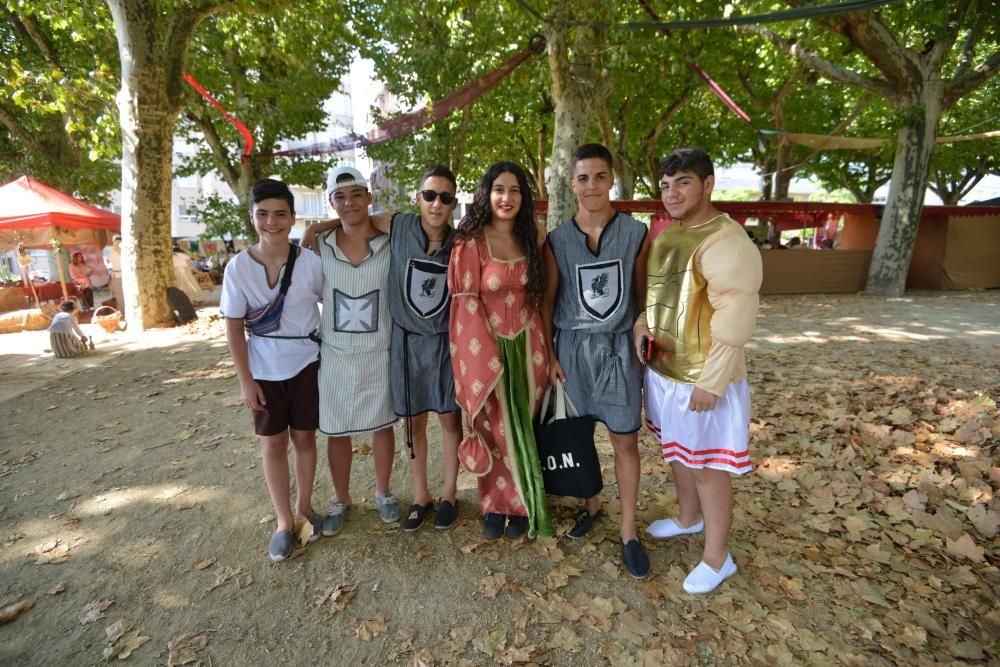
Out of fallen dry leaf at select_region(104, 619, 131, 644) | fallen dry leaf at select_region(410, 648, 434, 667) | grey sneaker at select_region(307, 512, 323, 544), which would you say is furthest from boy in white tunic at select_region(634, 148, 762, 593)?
fallen dry leaf at select_region(104, 619, 131, 644)

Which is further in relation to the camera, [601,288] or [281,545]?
[281,545]

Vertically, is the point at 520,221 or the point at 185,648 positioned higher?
the point at 520,221

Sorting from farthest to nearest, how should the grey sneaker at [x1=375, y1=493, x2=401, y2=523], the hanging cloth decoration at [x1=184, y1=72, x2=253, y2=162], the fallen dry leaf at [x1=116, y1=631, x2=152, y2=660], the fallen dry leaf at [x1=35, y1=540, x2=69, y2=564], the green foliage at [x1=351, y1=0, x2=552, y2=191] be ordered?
the green foliage at [x1=351, y1=0, x2=552, y2=191] → the hanging cloth decoration at [x1=184, y1=72, x2=253, y2=162] → the grey sneaker at [x1=375, y1=493, x2=401, y2=523] → the fallen dry leaf at [x1=35, y1=540, x2=69, y2=564] → the fallen dry leaf at [x1=116, y1=631, x2=152, y2=660]

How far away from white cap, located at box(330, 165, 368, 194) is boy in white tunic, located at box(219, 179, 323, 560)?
221 mm

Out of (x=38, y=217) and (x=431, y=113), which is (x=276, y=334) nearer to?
(x=431, y=113)

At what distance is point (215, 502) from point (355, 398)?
146cm

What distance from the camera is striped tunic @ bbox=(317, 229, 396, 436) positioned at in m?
2.55

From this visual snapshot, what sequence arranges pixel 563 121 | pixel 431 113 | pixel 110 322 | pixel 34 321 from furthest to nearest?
pixel 34 321
pixel 431 113
pixel 110 322
pixel 563 121

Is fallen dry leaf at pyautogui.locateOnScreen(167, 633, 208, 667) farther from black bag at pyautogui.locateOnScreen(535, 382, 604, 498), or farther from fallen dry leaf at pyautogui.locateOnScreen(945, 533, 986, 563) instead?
fallen dry leaf at pyautogui.locateOnScreen(945, 533, 986, 563)

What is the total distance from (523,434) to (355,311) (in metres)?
1.06

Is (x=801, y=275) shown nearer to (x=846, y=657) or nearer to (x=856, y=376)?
(x=856, y=376)

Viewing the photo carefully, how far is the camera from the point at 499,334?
246 centimetres

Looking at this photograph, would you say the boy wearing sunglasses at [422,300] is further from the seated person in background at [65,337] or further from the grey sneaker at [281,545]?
the seated person in background at [65,337]

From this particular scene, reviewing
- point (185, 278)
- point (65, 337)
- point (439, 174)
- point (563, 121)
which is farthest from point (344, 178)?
point (185, 278)
